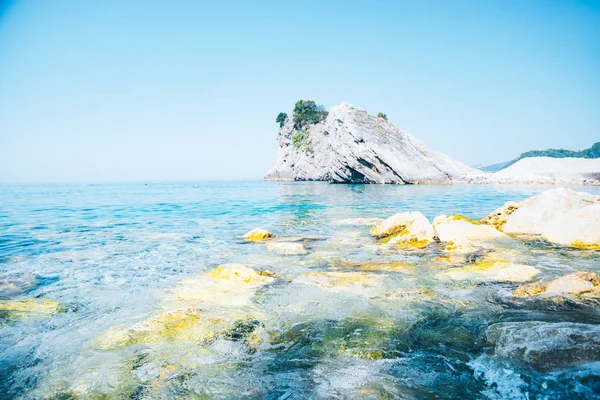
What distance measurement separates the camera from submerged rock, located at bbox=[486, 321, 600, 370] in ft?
11.9

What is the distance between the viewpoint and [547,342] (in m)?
3.92

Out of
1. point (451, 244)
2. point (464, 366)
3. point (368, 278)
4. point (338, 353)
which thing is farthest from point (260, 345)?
point (451, 244)

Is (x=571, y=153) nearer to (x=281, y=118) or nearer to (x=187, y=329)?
(x=281, y=118)

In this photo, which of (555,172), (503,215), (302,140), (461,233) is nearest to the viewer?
(461,233)

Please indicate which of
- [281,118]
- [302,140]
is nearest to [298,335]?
[302,140]

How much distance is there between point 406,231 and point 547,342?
267 inches

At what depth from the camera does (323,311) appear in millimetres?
5379

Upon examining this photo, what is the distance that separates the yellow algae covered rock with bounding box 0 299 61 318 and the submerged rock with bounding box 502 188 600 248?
13045 mm

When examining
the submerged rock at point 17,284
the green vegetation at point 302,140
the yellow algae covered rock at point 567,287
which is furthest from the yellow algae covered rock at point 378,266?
the green vegetation at point 302,140

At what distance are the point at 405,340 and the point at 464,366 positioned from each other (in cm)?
80

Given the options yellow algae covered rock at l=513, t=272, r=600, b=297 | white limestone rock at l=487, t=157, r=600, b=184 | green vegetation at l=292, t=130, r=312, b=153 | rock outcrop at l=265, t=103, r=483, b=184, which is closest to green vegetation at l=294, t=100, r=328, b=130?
green vegetation at l=292, t=130, r=312, b=153

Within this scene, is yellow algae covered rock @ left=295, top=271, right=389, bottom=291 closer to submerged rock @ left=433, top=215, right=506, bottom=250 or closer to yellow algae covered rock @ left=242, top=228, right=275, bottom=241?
submerged rock @ left=433, top=215, right=506, bottom=250

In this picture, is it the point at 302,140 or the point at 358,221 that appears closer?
the point at 358,221

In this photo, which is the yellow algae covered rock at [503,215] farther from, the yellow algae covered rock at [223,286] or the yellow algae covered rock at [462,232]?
the yellow algae covered rock at [223,286]
